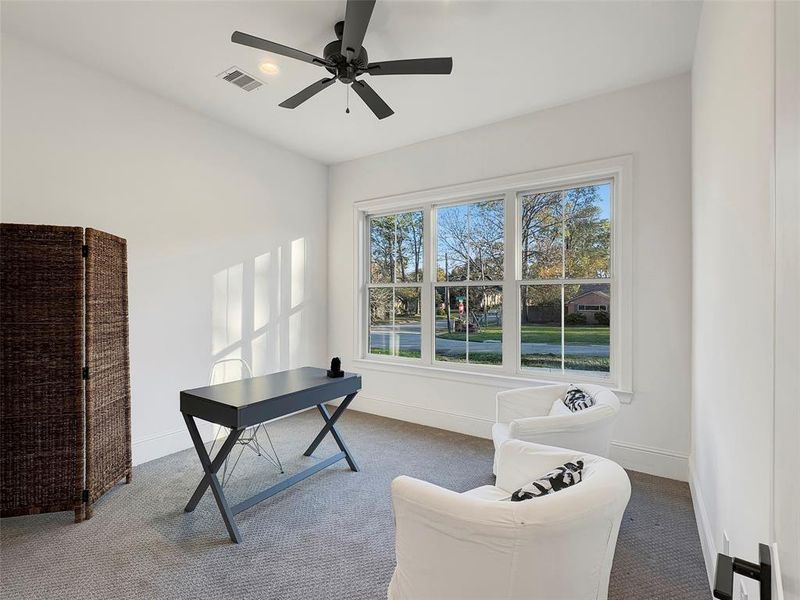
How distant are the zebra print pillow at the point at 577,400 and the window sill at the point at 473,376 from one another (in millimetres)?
756

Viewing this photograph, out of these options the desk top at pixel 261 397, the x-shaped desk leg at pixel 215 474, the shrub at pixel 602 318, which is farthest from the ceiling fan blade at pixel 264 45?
the shrub at pixel 602 318

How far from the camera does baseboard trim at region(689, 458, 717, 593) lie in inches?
75.2

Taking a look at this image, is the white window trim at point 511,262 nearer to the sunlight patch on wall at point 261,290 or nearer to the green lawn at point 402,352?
the green lawn at point 402,352

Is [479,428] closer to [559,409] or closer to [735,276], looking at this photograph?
[559,409]

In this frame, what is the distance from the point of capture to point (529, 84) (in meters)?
3.16

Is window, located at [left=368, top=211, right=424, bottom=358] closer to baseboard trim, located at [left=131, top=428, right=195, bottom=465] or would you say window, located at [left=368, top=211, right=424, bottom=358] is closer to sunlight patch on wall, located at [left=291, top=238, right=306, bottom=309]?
sunlight patch on wall, located at [left=291, top=238, right=306, bottom=309]

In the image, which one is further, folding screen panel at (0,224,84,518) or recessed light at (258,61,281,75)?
recessed light at (258,61,281,75)

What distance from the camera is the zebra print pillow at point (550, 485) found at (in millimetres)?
1394

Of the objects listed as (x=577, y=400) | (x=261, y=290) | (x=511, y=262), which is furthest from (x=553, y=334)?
(x=261, y=290)

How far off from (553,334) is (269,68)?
10.6 ft

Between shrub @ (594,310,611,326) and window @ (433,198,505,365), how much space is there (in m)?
0.87

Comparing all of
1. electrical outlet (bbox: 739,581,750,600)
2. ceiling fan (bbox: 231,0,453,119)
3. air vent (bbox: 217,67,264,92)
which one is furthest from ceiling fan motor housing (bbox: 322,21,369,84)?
electrical outlet (bbox: 739,581,750,600)

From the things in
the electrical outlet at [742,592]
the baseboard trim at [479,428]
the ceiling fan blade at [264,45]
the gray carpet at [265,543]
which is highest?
the ceiling fan blade at [264,45]

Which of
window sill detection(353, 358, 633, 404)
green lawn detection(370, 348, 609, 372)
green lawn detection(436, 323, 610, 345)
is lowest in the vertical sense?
window sill detection(353, 358, 633, 404)
